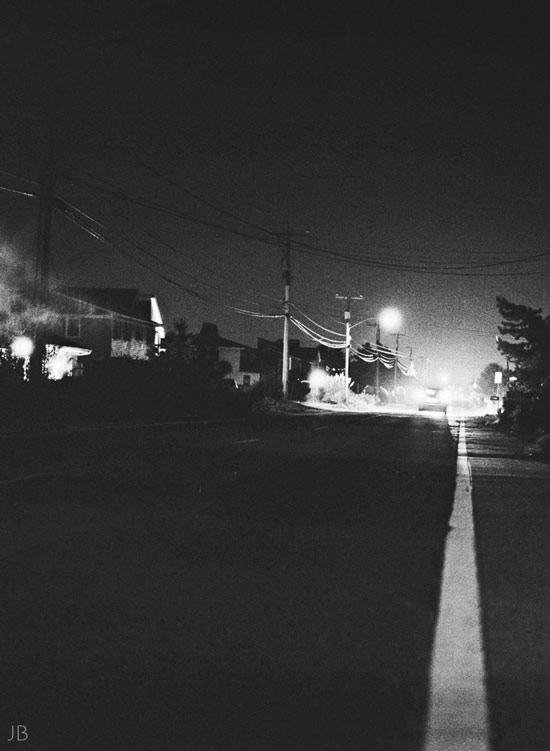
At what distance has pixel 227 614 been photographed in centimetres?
582

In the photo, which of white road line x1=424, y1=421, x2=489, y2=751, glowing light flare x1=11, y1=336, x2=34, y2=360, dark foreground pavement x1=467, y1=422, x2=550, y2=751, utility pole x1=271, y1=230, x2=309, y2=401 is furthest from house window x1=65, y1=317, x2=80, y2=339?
white road line x1=424, y1=421, x2=489, y2=751

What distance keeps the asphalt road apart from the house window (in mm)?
57922

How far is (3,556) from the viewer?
7.45 m

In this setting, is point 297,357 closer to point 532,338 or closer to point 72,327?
point 72,327

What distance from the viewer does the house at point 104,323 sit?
222 ft

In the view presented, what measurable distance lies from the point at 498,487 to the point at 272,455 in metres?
5.54

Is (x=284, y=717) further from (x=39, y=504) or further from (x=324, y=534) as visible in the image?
(x=39, y=504)

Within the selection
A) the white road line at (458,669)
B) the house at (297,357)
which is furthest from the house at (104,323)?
the white road line at (458,669)

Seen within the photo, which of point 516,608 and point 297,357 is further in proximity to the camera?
point 297,357

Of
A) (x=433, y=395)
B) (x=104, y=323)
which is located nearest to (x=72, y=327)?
(x=104, y=323)

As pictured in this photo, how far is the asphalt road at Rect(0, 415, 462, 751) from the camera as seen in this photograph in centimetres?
406

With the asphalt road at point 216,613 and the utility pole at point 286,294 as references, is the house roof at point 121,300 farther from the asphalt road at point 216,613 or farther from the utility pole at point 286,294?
the asphalt road at point 216,613

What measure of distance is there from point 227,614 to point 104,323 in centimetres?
6594

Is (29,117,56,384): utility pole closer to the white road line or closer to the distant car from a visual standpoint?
the white road line
